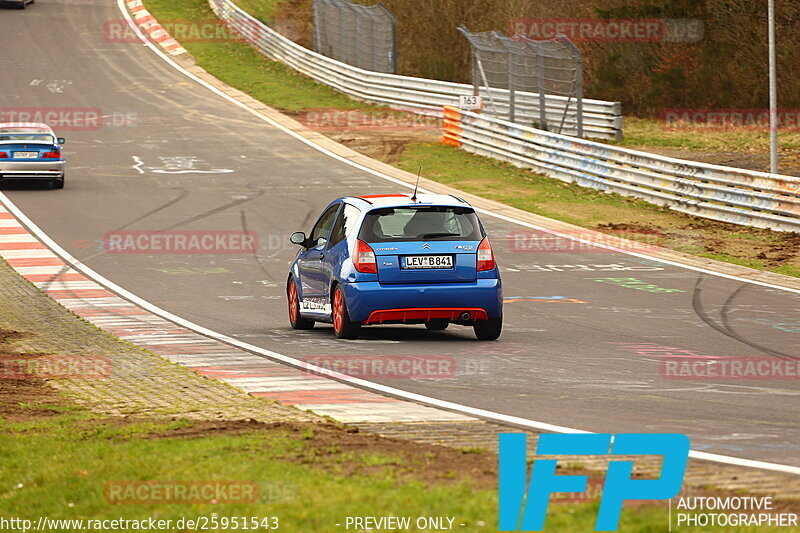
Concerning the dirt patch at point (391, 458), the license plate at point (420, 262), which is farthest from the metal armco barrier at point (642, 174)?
the dirt patch at point (391, 458)

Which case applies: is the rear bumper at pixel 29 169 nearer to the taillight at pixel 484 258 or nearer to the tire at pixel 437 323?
the tire at pixel 437 323

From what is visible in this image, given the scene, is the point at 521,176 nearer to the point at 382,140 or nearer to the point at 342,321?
the point at 382,140

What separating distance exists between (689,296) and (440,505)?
40.5ft

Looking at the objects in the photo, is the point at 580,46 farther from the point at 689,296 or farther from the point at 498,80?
the point at 689,296

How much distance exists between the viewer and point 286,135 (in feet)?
125

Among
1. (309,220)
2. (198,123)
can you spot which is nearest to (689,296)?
(309,220)

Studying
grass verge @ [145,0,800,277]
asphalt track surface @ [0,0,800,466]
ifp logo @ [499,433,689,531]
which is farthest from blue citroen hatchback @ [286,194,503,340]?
grass verge @ [145,0,800,277]

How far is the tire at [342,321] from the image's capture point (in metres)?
13.1

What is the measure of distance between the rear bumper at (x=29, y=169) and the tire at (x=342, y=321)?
17946 millimetres

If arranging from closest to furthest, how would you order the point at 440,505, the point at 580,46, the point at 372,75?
the point at 440,505
the point at 372,75
the point at 580,46

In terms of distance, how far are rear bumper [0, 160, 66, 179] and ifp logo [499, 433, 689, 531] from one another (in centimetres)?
A: 2413

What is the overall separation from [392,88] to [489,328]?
2972 cm

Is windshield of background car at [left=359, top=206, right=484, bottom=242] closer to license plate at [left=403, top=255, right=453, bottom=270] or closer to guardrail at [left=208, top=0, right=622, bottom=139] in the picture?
license plate at [left=403, top=255, right=453, bottom=270]

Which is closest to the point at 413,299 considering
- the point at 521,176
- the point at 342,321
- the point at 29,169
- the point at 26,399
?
the point at 342,321
